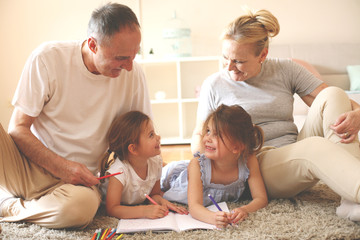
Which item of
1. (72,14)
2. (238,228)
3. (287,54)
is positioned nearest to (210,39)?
(287,54)

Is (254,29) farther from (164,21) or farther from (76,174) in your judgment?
(164,21)

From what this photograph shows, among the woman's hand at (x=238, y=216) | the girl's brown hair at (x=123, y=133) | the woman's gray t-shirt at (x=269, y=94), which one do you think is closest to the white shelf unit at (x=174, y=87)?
the woman's gray t-shirt at (x=269, y=94)

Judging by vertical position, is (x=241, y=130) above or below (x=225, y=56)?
below

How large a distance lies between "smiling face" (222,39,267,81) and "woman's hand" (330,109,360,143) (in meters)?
0.44

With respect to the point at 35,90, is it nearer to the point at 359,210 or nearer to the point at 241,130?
the point at 241,130

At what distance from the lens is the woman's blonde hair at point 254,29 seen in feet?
5.46

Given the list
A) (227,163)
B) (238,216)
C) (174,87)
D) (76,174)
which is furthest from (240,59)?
(174,87)

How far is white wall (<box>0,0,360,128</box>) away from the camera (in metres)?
4.17

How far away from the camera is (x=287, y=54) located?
3896 millimetres

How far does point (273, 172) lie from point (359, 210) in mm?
358

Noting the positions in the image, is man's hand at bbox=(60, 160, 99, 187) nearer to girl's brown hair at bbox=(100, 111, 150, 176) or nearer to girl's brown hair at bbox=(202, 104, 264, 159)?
girl's brown hair at bbox=(100, 111, 150, 176)

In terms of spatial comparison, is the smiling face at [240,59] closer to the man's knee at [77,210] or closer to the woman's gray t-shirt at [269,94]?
the woman's gray t-shirt at [269,94]

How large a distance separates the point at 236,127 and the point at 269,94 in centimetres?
37

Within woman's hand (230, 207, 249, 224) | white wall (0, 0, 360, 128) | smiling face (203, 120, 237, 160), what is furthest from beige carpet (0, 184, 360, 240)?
white wall (0, 0, 360, 128)
